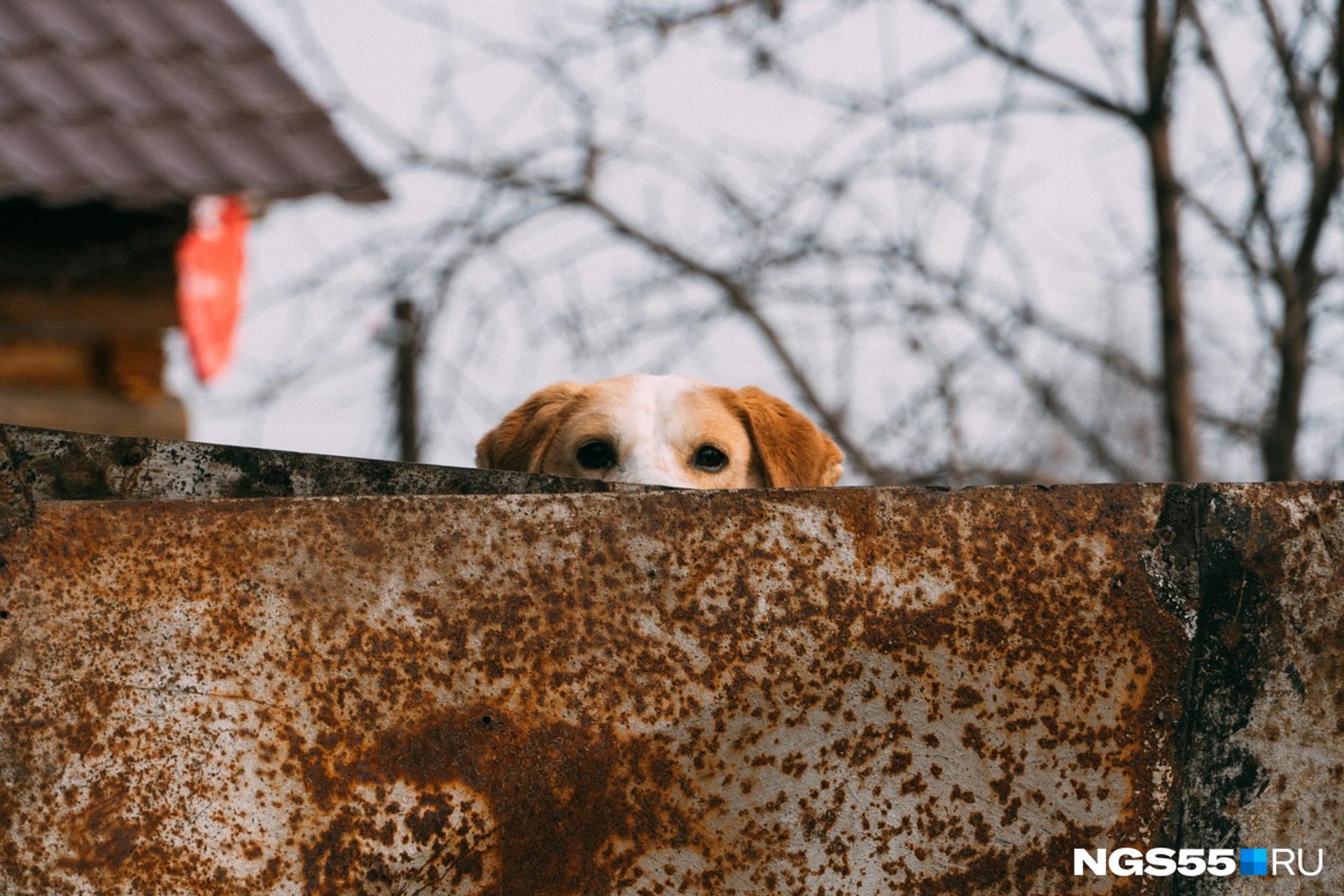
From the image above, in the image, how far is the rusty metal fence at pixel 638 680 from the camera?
1.55m

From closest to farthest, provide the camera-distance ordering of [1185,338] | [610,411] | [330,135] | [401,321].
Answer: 1. [610,411]
2. [1185,338]
3. [330,135]
4. [401,321]

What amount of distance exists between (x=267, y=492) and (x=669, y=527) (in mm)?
553

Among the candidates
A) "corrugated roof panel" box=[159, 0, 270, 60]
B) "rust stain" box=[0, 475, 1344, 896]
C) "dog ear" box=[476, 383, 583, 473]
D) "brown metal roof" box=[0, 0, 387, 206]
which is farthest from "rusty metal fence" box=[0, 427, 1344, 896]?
"corrugated roof panel" box=[159, 0, 270, 60]

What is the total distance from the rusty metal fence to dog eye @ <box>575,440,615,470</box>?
1.93 meters

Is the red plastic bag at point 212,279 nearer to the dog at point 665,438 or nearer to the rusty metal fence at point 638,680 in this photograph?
the dog at point 665,438

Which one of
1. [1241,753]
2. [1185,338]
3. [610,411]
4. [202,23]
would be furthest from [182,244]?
[1241,753]

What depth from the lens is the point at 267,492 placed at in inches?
69.6

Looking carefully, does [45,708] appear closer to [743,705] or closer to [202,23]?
[743,705]

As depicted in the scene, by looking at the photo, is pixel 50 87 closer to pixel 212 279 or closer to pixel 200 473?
pixel 212 279

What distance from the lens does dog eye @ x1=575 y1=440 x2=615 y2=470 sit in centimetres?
378

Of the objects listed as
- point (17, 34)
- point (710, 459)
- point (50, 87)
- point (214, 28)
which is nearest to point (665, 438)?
point (710, 459)

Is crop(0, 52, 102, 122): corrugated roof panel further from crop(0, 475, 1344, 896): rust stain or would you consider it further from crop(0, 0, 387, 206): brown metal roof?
crop(0, 475, 1344, 896): rust stain

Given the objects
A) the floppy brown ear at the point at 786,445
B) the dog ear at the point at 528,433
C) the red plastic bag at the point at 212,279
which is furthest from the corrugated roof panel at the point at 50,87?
the floppy brown ear at the point at 786,445

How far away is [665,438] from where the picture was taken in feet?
12.6
